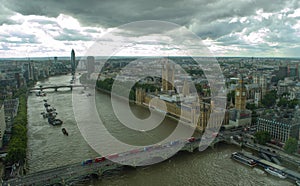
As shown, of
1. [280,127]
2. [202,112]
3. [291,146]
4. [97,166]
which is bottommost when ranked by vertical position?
[97,166]

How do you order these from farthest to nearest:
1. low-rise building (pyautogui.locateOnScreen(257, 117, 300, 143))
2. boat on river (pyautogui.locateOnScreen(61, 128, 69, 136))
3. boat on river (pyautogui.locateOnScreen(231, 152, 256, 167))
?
1. boat on river (pyautogui.locateOnScreen(61, 128, 69, 136))
2. low-rise building (pyautogui.locateOnScreen(257, 117, 300, 143))
3. boat on river (pyautogui.locateOnScreen(231, 152, 256, 167))

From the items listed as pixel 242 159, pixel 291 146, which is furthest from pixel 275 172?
pixel 291 146

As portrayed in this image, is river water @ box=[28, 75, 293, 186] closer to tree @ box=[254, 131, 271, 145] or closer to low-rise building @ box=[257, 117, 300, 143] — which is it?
tree @ box=[254, 131, 271, 145]

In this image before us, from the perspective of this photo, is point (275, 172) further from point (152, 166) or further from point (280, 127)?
point (152, 166)

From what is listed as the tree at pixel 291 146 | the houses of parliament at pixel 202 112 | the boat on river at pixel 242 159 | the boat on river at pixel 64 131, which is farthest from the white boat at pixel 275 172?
the boat on river at pixel 64 131

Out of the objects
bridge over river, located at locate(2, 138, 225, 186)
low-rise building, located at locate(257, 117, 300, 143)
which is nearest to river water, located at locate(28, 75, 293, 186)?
bridge over river, located at locate(2, 138, 225, 186)

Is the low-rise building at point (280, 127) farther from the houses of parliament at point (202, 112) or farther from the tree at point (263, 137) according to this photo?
the houses of parliament at point (202, 112)

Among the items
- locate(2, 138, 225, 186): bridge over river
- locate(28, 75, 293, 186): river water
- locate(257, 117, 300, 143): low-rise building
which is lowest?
locate(28, 75, 293, 186): river water

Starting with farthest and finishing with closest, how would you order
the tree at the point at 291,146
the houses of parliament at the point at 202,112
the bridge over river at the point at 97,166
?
A: the houses of parliament at the point at 202,112
the tree at the point at 291,146
the bridge over river at the point at 97,166

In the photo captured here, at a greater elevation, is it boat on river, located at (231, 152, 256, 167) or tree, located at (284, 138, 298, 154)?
tree, located at (284, 138, 298, 154)

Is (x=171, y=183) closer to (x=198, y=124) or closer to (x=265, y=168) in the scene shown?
(x=265, y=168)
